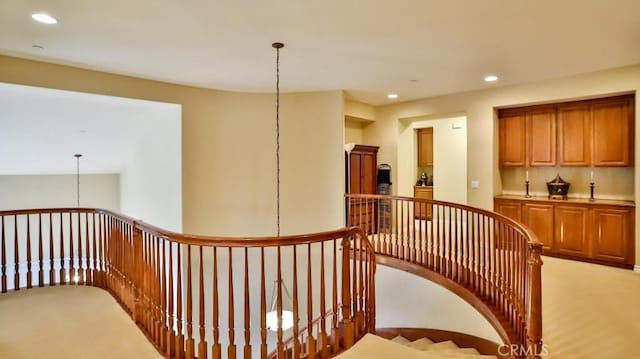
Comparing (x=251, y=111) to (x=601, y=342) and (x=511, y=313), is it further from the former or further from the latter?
(x=601, y=342)

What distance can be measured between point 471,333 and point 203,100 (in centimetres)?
489

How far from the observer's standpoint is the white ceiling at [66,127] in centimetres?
485

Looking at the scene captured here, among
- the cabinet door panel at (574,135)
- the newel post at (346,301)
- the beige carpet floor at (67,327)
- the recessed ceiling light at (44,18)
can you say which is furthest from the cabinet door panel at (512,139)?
the recessed ceiling light at (44,18)

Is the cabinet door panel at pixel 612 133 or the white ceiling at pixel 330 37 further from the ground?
the white ceiling at pixel 330 37

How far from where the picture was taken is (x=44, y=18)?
3.05 m

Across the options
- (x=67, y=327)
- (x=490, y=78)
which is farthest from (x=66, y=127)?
(x=490, y=78)

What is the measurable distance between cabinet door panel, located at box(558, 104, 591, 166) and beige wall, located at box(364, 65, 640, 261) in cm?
31

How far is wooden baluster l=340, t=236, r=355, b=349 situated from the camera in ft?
9.09

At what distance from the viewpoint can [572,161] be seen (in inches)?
216

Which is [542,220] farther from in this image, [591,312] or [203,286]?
[203,286]

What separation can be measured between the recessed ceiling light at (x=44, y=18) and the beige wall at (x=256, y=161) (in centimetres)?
235

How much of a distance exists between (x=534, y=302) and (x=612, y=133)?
3939 mm

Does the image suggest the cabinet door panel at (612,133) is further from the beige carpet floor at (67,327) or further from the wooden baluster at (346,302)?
the beige carpet floor at (67,327)

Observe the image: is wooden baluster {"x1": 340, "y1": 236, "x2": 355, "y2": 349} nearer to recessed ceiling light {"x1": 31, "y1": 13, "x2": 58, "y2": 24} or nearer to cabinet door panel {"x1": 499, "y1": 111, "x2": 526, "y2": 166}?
recessed ceiling light {"x1": 31, "y1": 13, "x2": 58, "y2": 24}
